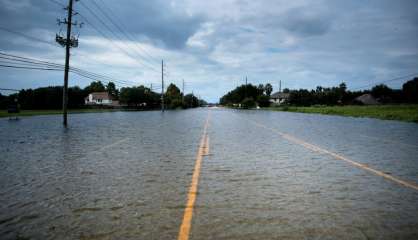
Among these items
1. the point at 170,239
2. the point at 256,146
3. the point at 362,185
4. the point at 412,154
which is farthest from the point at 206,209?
the point at 412,154

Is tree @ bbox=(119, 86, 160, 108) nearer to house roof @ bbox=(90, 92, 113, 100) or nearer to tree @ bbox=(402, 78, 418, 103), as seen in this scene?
house roof @ bbox=(90, 92, 113, 100)

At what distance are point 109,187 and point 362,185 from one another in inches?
189

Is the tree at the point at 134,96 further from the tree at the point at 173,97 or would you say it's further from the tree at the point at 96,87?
the tree at the point at 96,87

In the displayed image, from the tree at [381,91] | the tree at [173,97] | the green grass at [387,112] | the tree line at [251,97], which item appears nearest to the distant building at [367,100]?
the tree at [381,91]

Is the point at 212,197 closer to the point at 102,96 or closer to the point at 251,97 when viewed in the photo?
the point at 251,97

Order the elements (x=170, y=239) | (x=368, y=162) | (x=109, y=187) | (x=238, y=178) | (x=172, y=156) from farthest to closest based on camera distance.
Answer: (x=172, y=156)
(x=368, y=162)
(x=238, y=178)
(x=109, y=187)
(x=170, y=239)

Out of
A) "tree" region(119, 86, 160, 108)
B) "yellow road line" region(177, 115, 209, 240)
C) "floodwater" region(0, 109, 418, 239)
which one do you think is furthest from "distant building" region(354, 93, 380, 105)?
"yellow road line" region(177, 115, 209, 240)

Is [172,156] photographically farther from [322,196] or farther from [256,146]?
[322,196]

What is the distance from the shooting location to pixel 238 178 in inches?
278

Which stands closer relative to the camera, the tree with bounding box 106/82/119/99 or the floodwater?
the floodwater

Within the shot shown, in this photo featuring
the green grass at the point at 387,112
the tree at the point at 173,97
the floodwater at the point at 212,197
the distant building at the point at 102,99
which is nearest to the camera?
the floodwater at the point at 212,197

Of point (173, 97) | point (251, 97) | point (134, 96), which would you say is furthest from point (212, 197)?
point (173, 97)

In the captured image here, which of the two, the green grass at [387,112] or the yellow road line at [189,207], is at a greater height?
the green grass at [387,112]

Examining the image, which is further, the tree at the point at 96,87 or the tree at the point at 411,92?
the tree at the point at 96,87
